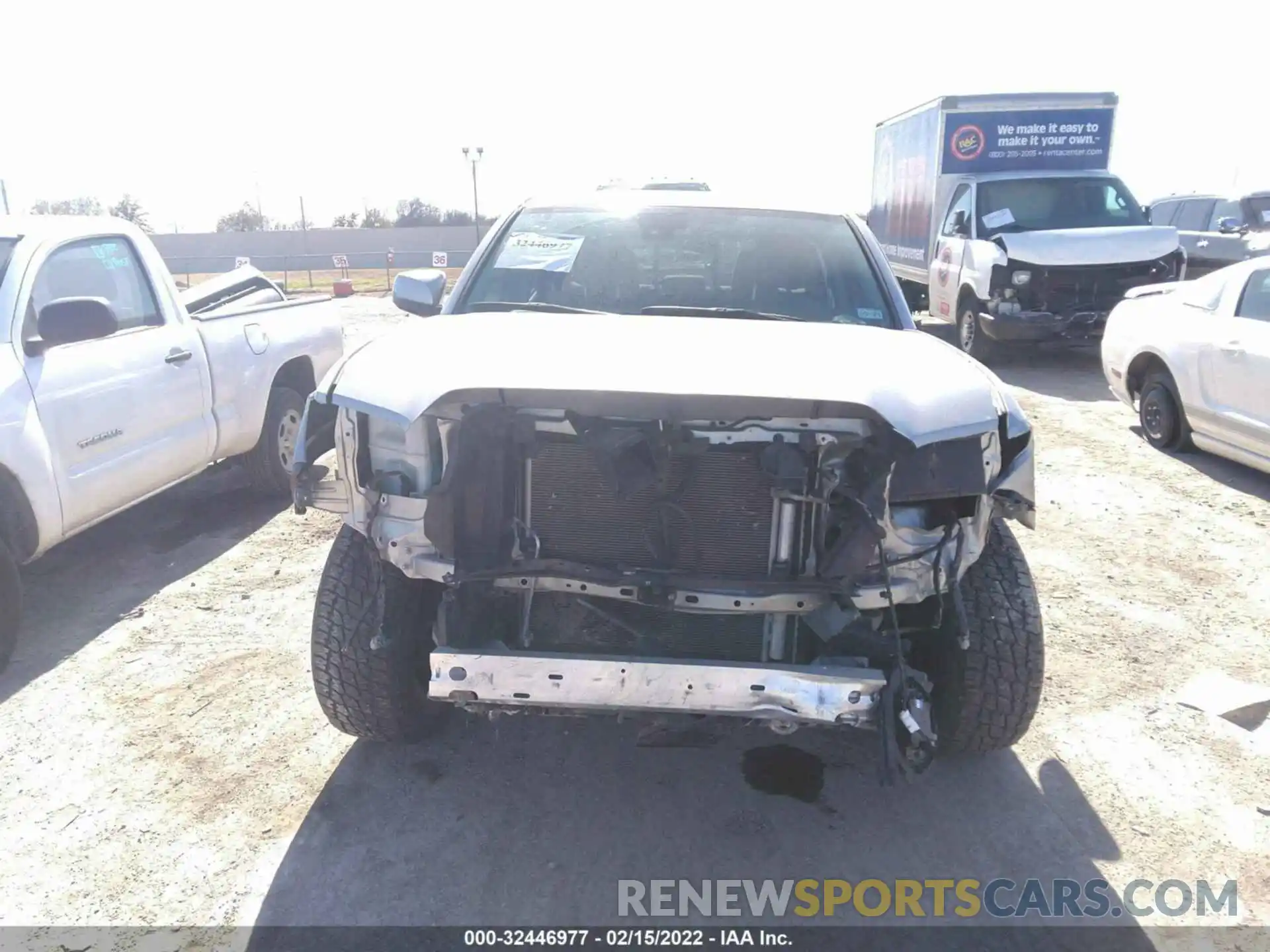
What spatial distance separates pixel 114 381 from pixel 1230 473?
7.00 metres

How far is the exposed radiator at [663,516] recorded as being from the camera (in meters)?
2.70

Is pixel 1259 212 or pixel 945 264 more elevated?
pixel 1259 212

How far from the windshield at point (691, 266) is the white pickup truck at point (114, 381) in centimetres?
198

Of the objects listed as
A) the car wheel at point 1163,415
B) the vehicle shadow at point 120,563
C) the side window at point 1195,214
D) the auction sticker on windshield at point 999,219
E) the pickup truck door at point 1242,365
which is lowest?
the vehicle shadow at point 120,563

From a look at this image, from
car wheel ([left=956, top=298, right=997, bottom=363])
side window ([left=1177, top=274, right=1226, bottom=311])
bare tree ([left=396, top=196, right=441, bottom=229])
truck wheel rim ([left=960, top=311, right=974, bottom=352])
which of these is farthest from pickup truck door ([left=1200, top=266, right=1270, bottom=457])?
bare tree ([left=396, top=196, right=441, bottom=229])

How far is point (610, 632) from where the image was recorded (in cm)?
297

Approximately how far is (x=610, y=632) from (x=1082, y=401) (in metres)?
7.56

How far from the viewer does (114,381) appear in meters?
4.66

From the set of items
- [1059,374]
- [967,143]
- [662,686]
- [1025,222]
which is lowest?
[1059,374]

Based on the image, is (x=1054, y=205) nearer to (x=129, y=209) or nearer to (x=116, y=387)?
(x=116, y=387)

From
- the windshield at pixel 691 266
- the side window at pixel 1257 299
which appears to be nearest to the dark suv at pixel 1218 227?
the side window at pixel 1257 299

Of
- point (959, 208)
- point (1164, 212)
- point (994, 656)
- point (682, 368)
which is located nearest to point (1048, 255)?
point (959, 208)

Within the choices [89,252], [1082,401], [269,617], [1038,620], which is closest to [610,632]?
[1038,620]

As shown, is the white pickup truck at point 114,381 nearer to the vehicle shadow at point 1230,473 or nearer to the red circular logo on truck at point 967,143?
the vehicle shadow at point 1230,473
